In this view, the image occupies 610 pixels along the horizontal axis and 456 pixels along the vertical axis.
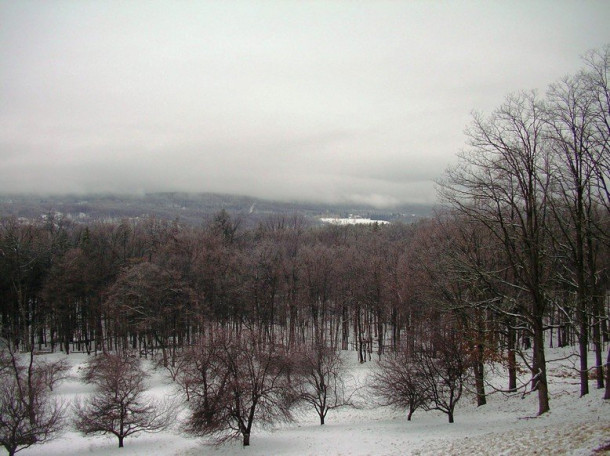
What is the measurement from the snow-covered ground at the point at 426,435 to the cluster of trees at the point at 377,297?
101 cm

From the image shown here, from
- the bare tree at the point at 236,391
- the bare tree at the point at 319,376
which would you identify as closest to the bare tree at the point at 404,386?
the bare tree at the point at 319,376

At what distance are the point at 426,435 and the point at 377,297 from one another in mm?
25305

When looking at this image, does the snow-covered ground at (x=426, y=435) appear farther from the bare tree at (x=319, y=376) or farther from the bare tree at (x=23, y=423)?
the bare tree at (x=23, y=423)

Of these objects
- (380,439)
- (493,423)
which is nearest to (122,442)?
(380,439)

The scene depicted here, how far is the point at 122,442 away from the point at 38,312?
30.7 metres

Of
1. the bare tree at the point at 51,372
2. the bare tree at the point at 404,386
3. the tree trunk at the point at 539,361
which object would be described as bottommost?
the bare tree at the point at 51,372

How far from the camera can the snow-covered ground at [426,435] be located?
38.8 ft

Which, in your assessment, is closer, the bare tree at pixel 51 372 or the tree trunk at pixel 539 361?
the tree trunk at pixel 539 361

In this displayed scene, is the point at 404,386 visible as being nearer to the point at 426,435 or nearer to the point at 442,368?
the point at 442,368

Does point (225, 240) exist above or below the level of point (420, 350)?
above

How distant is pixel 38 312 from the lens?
4453 cm

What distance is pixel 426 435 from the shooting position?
17906mm

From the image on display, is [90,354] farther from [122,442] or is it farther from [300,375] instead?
[300,375]

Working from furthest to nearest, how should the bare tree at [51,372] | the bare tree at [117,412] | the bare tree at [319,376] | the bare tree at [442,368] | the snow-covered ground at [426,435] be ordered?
1. the bare tree at [51,372]
2. the bare tree at [319,376]
3. the bare tree at [117,412]
4. the bare tree at [442,368]
5. the snow-covered ground at [426,435]
